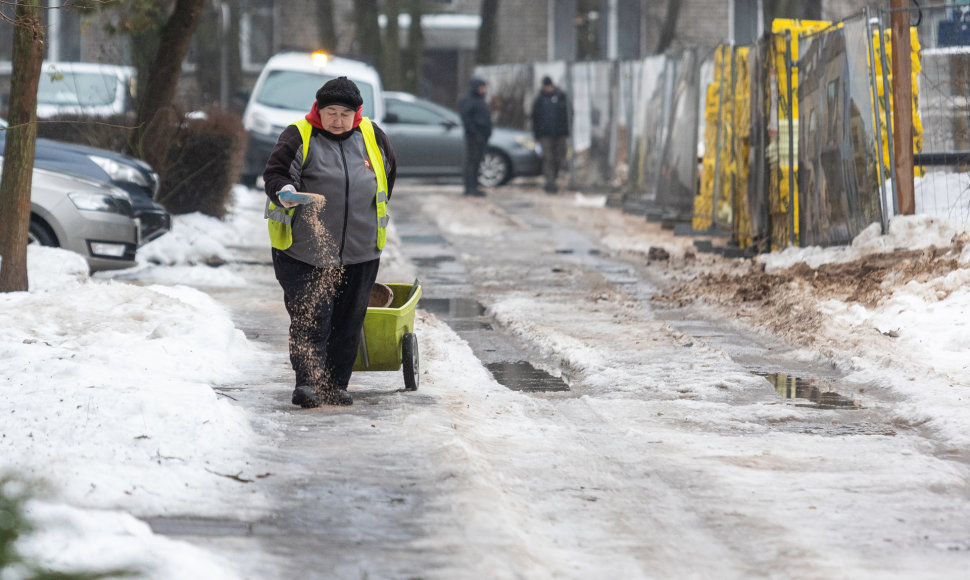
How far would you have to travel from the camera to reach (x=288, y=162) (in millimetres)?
6188

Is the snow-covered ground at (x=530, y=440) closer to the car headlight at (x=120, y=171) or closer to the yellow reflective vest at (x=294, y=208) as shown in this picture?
the yellow reflective vest at (x=294, y=208)

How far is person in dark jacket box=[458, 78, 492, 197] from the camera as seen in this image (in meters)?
21.6

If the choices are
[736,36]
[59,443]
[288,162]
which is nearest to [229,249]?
[288,162]

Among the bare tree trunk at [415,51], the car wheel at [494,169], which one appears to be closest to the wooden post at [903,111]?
the car wheel at [494,169]

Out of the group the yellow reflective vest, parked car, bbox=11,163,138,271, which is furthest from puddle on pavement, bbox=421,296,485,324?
the yellow reflective vest

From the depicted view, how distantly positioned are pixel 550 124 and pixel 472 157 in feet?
7.89

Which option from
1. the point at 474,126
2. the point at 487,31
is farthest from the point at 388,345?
the point at 487,31

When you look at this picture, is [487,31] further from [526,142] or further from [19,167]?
[19,167]

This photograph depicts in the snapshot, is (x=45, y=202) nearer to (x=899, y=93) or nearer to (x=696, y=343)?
(x=696, y=343)

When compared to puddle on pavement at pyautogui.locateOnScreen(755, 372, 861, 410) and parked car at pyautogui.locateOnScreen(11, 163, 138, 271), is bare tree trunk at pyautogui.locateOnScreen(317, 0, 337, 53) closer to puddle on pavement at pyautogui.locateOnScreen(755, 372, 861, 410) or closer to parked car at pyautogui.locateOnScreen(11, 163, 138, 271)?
parked car at pyautogui.locateOnScreen(11, 163, 138, 271)

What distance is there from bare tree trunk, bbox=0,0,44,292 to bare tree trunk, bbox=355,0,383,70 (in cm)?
2434

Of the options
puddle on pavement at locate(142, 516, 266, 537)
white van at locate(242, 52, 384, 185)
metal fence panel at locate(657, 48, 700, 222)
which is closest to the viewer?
puddle on pavement at locate(142, 516, 266, 537)

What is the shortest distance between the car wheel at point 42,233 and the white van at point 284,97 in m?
8.98

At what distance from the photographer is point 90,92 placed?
17.9m
